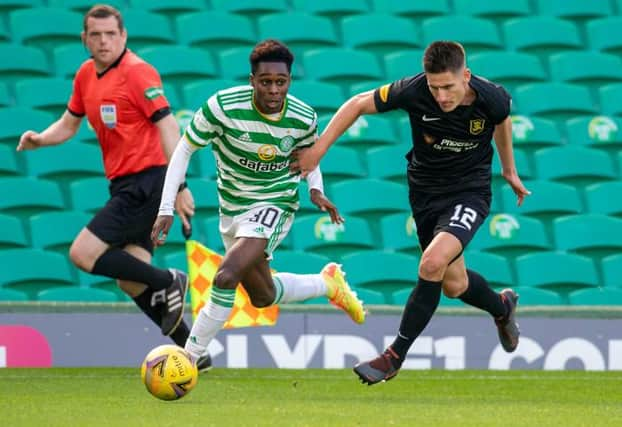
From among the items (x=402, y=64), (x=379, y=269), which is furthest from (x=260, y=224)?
(x=402, y=64)

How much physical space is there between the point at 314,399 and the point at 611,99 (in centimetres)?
535

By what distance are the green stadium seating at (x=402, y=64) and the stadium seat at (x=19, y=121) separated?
9.01ft

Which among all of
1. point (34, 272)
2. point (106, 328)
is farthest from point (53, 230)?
point (106, 328)

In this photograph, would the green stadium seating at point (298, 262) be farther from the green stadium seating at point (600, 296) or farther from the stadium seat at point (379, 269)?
the green stadium seating at point (600, 296)

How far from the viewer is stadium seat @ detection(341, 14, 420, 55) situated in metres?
11.2

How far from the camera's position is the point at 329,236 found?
9.83 metres

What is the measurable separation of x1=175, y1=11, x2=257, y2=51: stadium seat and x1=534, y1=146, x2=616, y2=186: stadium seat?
259 cm

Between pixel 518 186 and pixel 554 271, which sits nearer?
pixel 518 186

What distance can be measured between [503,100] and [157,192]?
2275 mm

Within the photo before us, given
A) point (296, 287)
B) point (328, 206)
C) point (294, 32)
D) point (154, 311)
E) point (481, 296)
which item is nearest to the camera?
point (328, 206)

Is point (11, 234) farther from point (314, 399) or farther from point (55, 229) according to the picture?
point (314, 399)

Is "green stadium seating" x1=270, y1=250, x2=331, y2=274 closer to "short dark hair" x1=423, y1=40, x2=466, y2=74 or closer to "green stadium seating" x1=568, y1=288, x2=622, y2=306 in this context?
"green stadium seating" x1=568, y1=288, x2=622, y2=306

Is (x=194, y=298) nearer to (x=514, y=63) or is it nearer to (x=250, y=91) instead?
(x=250, y=91)

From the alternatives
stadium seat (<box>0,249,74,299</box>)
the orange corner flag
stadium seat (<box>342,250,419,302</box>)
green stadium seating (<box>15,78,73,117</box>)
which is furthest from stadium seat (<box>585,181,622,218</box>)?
green stadium seating (<box>15,78,73,117</box>)
